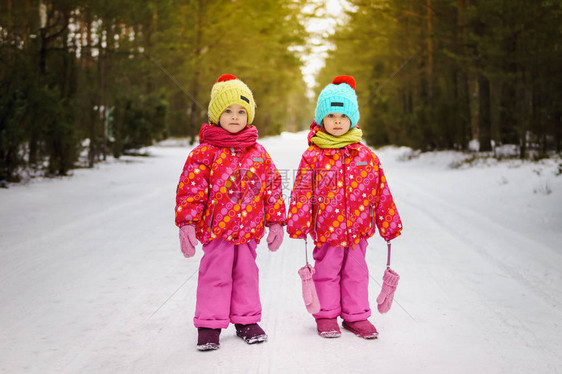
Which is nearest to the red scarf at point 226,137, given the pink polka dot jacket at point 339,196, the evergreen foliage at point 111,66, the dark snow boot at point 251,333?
the pink polka dot jacket at point 339,196

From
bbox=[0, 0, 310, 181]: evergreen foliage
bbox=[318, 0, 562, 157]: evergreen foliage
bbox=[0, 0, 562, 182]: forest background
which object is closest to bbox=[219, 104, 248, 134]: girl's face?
bbox=[0, 0, 562, 182]: forest background

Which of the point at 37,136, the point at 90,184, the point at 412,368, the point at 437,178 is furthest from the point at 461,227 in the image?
the point at 37,136

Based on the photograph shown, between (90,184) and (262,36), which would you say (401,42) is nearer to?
(262,36)

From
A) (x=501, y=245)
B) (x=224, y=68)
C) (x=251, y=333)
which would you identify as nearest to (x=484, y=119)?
(x=501, y=245)

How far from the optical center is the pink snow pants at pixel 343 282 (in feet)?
12.7

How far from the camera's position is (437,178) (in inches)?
581

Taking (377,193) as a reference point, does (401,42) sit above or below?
above

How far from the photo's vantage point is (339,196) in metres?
3.83

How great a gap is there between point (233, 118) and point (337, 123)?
0.71 metres

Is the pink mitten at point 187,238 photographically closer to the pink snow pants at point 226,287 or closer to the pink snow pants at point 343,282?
the pink snow pants at point 226,287

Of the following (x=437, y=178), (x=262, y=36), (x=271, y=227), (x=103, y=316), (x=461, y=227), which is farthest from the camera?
(x=262, y=36)

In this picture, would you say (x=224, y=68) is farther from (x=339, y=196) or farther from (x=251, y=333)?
(x=251, y=333)

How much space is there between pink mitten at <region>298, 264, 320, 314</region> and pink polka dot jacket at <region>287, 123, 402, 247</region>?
24cm

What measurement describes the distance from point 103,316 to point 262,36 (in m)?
35.9
